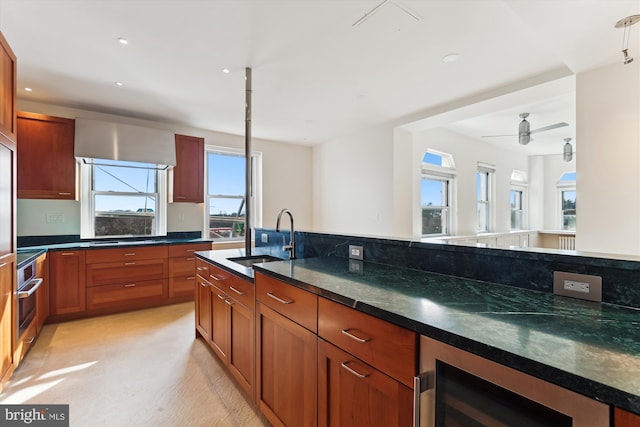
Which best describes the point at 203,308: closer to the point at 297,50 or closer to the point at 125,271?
the point at 125,271

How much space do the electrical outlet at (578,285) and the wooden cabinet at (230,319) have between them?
1.50m

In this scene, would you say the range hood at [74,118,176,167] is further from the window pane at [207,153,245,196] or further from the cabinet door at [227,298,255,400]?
the cabinet door at [227,298,255,400]

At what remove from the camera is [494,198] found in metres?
6.59

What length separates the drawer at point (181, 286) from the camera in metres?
4.01

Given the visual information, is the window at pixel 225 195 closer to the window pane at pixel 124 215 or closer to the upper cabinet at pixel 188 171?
the upper cabinet at pixel 188 171


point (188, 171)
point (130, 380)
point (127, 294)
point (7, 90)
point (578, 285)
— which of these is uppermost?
point (7, 90)

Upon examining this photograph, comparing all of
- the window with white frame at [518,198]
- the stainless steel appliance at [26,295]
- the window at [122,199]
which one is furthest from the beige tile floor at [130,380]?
the window with white frame at [518,198]

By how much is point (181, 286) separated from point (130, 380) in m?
1.91

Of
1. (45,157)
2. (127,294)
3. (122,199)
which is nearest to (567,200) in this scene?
(127,294)

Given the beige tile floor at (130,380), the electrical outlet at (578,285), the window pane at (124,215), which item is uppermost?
the window pane at (124,215)

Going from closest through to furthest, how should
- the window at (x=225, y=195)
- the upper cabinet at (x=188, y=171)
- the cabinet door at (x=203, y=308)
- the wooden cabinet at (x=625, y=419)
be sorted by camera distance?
the wooden cabinet at (x=625, y=419) → the cabinet door at (x=203, y=308) → the upper cabinet at (x=188, y=171) → the window at (x=225, y=195)

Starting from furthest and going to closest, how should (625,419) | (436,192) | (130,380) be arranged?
(436,192)
(130,380)
(625,419)

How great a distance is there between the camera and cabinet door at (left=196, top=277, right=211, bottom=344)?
8.29 ft

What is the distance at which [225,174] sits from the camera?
17.4 feet
